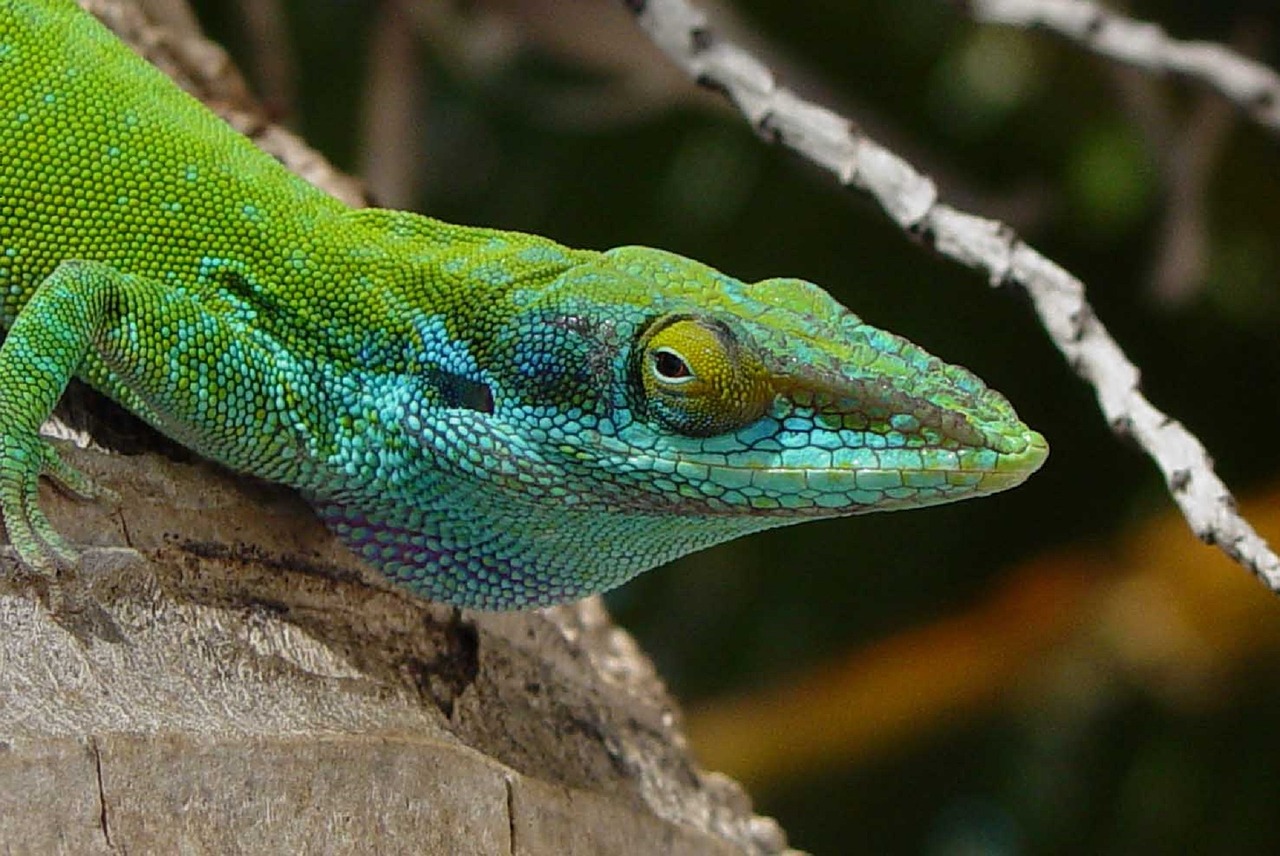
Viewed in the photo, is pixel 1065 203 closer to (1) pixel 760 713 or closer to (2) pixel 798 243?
(2) pixel 798 243

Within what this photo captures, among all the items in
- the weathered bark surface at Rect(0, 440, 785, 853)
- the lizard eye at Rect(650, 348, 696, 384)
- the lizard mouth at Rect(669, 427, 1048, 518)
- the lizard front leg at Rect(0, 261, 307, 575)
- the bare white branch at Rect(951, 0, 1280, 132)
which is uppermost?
the bare white branch at Rect(951, 0, 1280, 132)

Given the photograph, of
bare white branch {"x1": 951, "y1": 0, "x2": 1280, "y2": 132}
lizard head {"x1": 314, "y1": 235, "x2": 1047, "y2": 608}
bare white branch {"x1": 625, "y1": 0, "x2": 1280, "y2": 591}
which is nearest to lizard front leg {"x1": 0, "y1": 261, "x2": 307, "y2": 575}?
lizard head {"x1": 314, "y1": 235, "x2": 1047, "y2": 608}

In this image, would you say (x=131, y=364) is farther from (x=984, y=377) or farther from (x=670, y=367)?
(x=984, y=377)

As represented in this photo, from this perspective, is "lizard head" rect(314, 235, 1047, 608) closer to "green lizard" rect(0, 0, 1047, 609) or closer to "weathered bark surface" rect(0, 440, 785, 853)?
"green lizard" rect(0, 0, 1047, 609)

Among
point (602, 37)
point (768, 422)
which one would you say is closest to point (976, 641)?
point (602, 37)

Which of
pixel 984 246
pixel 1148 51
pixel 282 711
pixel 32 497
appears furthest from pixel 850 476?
pixel 1148 51

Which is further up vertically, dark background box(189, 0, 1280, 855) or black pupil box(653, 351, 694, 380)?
dark background box(189, 0, 1280, 855)
